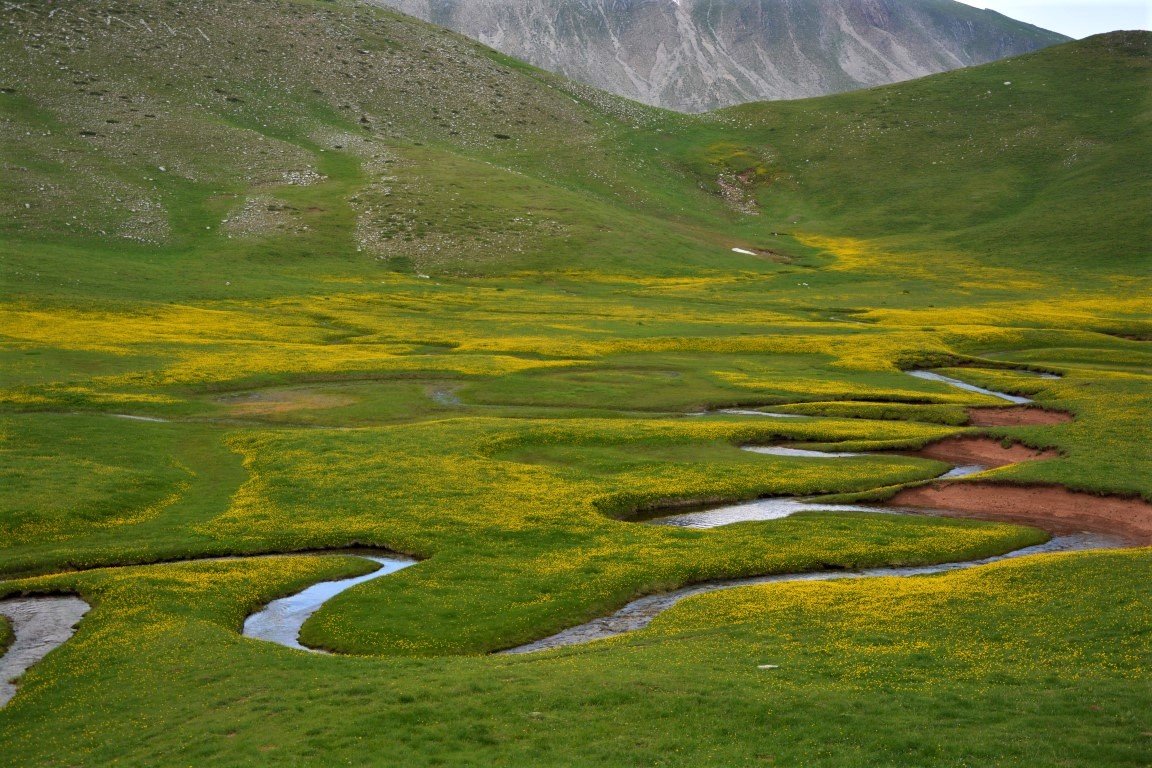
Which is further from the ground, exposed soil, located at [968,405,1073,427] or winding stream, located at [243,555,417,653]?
exposed soil, located at [968,405,1073,427]

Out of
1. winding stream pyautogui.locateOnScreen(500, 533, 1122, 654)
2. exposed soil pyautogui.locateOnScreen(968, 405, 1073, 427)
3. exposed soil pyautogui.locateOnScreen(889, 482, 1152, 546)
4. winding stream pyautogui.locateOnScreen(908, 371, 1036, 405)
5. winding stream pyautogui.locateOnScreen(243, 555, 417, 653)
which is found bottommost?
winding stream pyautogui.locateOnScreen(243, 555, 417, 653)

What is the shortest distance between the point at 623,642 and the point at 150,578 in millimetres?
17863

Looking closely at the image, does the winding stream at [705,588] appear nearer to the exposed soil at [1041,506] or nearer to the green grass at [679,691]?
the exposed soil at [1041,506]

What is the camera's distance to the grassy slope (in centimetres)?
2472

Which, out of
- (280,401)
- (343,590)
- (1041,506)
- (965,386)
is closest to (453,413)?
(280,401)

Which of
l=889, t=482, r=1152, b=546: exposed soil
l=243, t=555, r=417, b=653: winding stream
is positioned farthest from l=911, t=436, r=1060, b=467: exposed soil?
l=243, t=555, r=417, b=653: winding stream

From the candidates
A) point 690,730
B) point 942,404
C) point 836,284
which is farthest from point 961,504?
point 836,284

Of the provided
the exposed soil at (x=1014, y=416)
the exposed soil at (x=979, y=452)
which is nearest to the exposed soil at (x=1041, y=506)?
the exposed soil at (x=979, y=452)

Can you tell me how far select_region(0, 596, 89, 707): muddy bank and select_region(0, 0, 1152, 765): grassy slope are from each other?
3.82 feet

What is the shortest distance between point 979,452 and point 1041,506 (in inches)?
426

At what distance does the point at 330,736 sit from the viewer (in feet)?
75.7

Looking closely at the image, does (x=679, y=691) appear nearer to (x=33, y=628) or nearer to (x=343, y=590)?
(x=343, y=590)

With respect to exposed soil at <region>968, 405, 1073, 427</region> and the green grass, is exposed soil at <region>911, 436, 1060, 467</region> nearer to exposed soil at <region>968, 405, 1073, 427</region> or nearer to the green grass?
exposed soil at <region>968, 405, 1073, 427</region>

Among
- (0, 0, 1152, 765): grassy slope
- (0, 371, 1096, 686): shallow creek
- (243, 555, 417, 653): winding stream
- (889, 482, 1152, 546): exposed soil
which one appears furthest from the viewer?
(889, 482, 1152, 546): exposed soil
